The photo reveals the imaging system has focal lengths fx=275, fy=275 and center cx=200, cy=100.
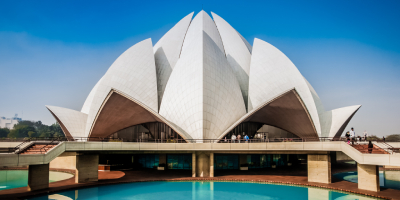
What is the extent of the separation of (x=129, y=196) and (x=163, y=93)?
16.6 m

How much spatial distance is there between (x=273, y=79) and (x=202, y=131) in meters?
11.4

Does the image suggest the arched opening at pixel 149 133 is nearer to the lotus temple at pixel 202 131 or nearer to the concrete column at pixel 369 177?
the lotus temple at pixel 202 131

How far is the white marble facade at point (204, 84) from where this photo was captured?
26.7m

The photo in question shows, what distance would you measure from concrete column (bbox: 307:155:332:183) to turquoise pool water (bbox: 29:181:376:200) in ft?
5.81

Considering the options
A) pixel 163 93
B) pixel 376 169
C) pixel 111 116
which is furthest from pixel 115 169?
pixel 376 169

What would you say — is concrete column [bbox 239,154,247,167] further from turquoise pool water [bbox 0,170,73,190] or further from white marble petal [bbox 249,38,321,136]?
turquoise pool water [bbox 0,170,73,190]

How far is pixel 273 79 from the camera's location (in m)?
31.1

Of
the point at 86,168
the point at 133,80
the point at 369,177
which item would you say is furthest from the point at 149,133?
the point at 369,177

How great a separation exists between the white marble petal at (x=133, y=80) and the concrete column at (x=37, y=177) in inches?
480

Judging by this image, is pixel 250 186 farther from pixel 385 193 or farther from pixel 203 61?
pixel 203 61

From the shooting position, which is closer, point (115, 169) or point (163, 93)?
point (115, 169)

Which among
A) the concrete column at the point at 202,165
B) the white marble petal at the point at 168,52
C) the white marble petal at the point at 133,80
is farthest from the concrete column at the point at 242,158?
the white marble petal at the point at 168,52

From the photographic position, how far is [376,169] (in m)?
16.8

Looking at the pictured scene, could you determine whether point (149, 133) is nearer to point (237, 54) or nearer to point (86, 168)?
point (86, 168)
